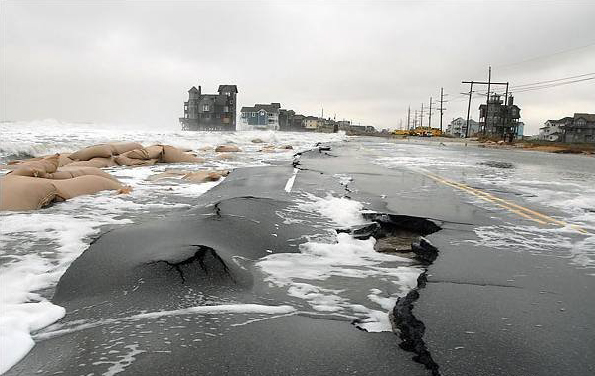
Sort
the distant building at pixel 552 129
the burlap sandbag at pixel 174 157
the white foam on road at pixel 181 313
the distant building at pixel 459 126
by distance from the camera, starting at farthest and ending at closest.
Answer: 1. the distant building at pixel 459 126
2. the distant building at pixel 552 129
3. the burlap sandbag at pixel 174 157
4. the white foam on road at pixel 181 313

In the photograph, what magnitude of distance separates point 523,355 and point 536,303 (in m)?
1.05

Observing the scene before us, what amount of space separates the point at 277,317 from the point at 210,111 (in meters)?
105

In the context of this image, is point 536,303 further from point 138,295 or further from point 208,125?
point 208,125

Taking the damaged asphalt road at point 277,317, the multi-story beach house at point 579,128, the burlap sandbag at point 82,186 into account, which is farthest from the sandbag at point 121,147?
the multi-story beach house at point 579,128

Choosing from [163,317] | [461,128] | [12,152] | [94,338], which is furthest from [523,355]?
[461,128]

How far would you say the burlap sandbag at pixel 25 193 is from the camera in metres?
7.05

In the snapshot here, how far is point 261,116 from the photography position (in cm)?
12262

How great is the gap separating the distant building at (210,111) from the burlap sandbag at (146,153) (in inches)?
3482

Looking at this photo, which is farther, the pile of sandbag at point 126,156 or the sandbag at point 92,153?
the pile of sandbag at point 126,156

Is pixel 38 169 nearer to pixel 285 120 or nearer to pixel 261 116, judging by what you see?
pixel 261 116

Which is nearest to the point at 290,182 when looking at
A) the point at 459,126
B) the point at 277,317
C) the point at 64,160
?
the point at 64,160

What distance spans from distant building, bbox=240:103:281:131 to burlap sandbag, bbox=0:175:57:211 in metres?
116

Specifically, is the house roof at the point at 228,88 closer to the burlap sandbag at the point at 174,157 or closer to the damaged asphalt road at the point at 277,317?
the burlap sandbag at the point at 174,157

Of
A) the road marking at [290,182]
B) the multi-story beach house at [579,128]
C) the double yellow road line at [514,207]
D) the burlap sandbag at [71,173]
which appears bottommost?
the road marking at [290,182]
